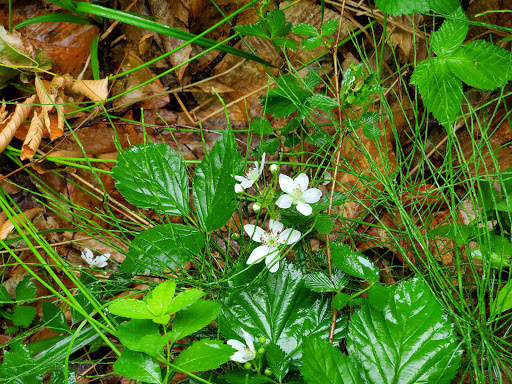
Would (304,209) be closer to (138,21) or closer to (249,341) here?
(249,341)

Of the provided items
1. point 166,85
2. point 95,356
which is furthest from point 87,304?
point 166,85

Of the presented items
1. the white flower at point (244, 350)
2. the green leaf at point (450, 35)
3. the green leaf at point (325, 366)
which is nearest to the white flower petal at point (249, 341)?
the white flower at point (244, 350)

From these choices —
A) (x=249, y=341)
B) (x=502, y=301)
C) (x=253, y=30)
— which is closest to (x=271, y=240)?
(x=249, y=341)

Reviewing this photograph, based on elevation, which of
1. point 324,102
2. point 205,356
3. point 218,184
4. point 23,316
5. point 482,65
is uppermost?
point 482,65

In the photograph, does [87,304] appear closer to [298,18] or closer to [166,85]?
[166,85]

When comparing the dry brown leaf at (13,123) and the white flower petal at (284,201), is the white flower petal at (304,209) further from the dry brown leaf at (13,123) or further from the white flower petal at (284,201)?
the dry brown leaf at (13,123)

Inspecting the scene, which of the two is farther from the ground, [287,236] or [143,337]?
[287,236]
